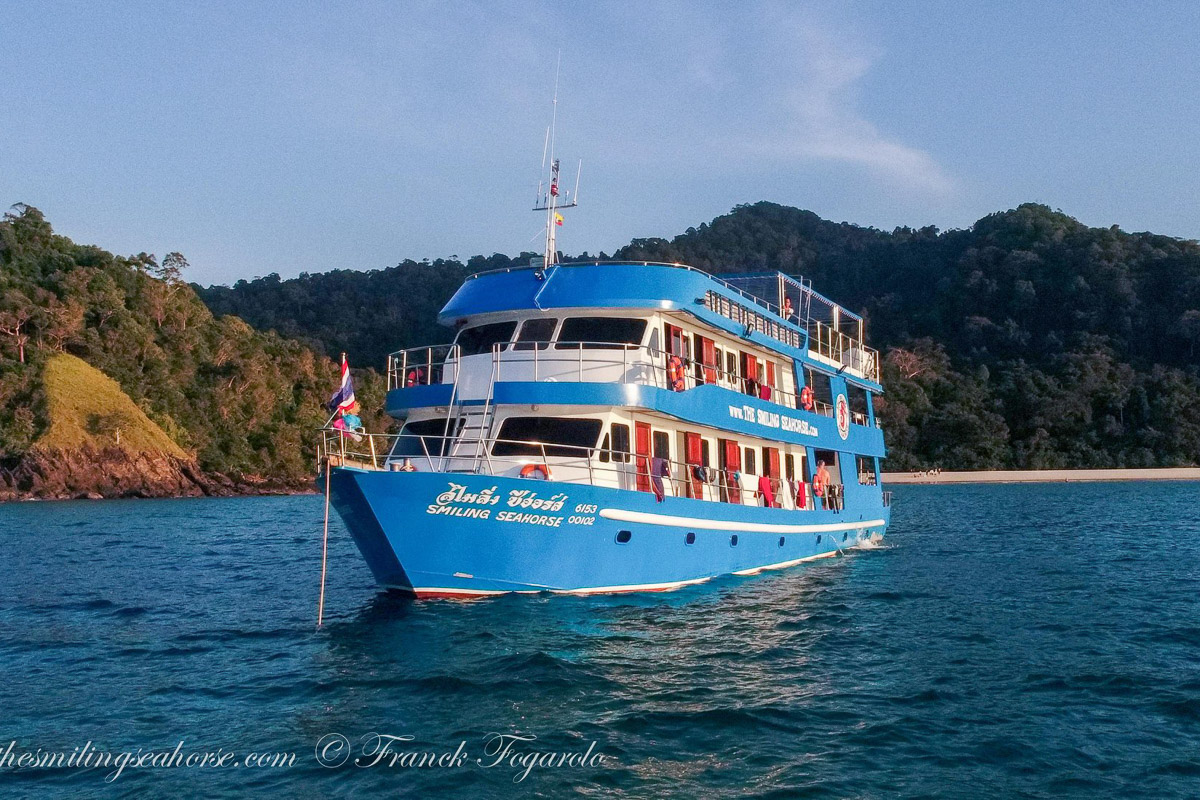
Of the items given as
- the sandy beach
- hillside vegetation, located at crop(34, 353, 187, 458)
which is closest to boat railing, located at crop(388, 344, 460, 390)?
hillside vegetation, located at crop(34, 353, 187, 458)

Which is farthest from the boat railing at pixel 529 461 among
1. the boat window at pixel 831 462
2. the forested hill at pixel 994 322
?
the forested hill at pixel 994 322

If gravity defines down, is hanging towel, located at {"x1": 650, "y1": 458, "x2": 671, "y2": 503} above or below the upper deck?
below

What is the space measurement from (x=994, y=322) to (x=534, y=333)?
101 metres

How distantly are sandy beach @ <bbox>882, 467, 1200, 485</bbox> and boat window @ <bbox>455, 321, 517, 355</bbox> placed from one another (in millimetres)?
70253

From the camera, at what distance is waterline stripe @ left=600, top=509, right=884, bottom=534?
15.6 metres

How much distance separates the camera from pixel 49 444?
197 feet

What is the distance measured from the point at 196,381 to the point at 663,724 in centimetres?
7494

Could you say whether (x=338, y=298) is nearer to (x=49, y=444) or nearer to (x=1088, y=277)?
(x=49, y=444)

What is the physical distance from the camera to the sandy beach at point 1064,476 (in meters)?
79.8

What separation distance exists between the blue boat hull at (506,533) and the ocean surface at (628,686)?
0.42m

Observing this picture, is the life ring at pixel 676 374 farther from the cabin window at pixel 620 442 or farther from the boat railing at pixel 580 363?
the cabin window at pixel 620 442

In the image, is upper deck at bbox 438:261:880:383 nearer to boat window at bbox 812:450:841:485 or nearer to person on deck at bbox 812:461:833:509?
person on deck at bbox 812:461:833:509

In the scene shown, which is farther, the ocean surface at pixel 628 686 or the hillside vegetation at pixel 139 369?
the hillside vegetation at pixel 139 369

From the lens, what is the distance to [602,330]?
1777 centimetres
